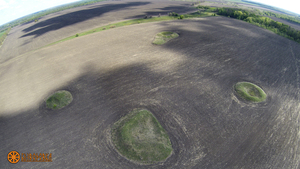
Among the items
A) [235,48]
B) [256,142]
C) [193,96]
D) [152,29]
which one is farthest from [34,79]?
[235,48]

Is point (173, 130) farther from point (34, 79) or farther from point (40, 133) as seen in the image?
point (34, 79)

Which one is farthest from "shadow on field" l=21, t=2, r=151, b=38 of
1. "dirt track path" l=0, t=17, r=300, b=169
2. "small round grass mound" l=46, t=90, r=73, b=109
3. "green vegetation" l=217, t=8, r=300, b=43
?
"green vegetation" l=217, t=8, r=300, b=43

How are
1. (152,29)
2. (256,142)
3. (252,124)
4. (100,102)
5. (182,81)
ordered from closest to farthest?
(256,142)
(252,124)
(100,102)
(182,81)
(152,29)

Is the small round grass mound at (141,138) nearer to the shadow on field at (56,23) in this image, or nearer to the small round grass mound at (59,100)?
Answer: the small round grass mound at (59,100)

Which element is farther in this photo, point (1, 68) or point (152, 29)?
point (152, 29)

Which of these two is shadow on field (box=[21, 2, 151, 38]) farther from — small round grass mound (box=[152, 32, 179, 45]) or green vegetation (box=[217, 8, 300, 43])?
green vegetation (box=[217, 8, 300, 43])

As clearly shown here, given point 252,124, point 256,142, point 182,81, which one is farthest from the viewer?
point 182,81

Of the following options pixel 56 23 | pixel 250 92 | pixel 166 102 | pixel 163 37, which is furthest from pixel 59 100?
Answer: pixel 56 23

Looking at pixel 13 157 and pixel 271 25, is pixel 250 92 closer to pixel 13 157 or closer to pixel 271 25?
pixel 13 157
